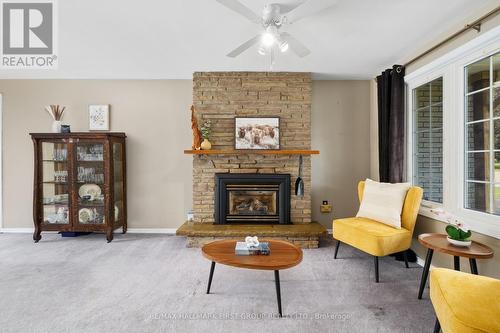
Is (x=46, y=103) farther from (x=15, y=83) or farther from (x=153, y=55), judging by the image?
(x=153, y=55)

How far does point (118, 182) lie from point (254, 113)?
2.26m

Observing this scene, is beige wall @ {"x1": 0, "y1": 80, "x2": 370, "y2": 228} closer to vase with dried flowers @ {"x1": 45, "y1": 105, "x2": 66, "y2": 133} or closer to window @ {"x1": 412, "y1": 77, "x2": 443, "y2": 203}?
vase with dried flowers @ {"x1": 45, "y1": 105, "x2": 66, "y2": 133}

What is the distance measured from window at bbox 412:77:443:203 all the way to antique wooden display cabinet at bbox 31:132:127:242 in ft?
13.1

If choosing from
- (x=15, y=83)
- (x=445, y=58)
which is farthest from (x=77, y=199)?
(x=445, y=58)

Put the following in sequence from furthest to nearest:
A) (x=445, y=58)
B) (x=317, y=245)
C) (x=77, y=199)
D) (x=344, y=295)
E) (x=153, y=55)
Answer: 1. (x=77, y=199)
2. (x=317, y=245)
3. (x=153, y=55)
4. (x=445, y=58)
5. (x=344, y=295)

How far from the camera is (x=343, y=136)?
4047 mm

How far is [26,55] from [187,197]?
8.89 ft

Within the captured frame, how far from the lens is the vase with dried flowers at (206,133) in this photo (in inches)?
142

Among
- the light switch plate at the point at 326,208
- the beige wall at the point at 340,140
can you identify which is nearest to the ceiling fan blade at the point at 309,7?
the beige wall at the point at 340,140

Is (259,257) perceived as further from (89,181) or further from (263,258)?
(89,181)

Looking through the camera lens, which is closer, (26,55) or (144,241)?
(26,55)

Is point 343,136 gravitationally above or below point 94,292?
above

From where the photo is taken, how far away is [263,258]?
6.77ft

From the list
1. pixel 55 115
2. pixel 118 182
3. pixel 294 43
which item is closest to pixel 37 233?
pixel 118 182
